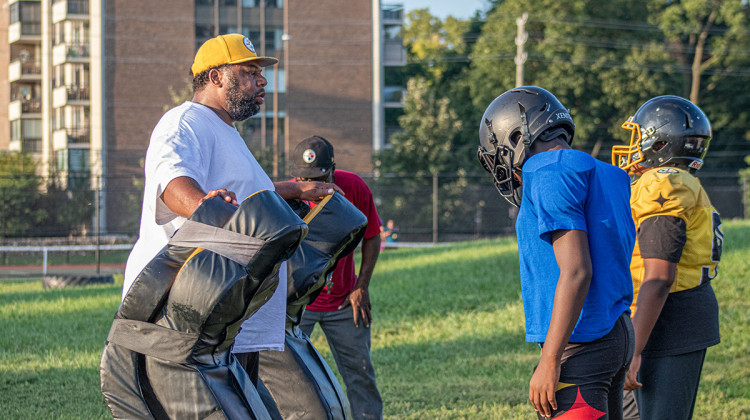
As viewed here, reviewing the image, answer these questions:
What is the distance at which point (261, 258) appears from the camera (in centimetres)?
282

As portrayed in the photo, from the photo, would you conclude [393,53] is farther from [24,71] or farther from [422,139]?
[24,71]

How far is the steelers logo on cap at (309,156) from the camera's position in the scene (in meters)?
6.15

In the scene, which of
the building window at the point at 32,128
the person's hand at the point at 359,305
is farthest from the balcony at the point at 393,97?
the person's hand at the point at 359,305

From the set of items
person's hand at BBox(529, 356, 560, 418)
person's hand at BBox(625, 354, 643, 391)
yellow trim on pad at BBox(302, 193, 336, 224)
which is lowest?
person's hand at BBox(625, 354, 643, 391)

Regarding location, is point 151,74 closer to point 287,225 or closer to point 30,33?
point 30,33

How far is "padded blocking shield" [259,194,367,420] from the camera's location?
3791 mm

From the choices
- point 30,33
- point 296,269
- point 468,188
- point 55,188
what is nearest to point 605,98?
point 468,188

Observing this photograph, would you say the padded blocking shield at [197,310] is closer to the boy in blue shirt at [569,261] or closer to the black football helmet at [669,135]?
the boy in blue shirt at [569,261]

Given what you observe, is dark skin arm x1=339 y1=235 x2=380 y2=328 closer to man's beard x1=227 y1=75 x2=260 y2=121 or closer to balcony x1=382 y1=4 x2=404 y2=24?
man's beard x1=227 y1=75 x2=260 y2=121

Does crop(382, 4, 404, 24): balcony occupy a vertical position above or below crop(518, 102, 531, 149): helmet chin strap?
above

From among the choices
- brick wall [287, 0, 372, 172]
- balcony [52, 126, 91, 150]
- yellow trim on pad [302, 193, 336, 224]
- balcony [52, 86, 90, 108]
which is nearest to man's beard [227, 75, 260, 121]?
yellow trim on pad [302, 193, 336, 224]

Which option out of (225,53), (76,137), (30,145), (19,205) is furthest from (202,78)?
(30,145)

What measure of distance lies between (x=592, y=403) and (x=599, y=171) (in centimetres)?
93

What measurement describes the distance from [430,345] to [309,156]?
5.25 meters
